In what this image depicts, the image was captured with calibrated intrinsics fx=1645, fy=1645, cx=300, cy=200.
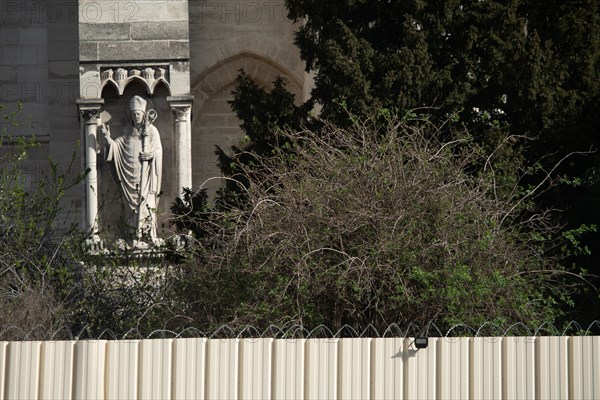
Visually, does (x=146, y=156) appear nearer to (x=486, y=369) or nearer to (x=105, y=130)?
(x=105, y=130)

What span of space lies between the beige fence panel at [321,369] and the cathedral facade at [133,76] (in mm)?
7012

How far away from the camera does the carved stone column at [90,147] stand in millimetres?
18172

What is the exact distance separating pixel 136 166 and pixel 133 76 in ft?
3.39

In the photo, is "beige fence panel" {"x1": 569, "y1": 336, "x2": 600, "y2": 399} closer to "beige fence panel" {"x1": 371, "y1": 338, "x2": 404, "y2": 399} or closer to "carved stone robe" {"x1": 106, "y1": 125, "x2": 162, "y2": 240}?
"beige fence panel" {"x1": 371, "y1": 338, "x2": 404, "y2": 399}

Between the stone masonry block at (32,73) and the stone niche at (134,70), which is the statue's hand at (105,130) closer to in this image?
the stone niche at (134,70)

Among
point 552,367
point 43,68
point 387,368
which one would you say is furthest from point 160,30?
point 552,367

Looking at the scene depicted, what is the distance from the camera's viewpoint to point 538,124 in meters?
16.5

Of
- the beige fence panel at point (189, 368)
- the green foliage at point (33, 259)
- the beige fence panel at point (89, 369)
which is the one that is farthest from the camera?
the green foliage at point (33, 259)

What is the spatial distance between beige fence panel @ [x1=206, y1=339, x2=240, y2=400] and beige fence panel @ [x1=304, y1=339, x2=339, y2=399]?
1.57 feet

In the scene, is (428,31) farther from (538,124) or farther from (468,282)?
(468,282)

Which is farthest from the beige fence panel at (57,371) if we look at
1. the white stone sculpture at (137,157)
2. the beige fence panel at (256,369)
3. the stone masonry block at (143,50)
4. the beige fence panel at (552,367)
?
the stone masonry block at (143,50)

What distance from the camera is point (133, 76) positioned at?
1841 cm

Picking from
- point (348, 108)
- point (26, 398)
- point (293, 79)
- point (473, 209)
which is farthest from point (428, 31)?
point (26, 398)

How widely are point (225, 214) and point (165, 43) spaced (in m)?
5.35
